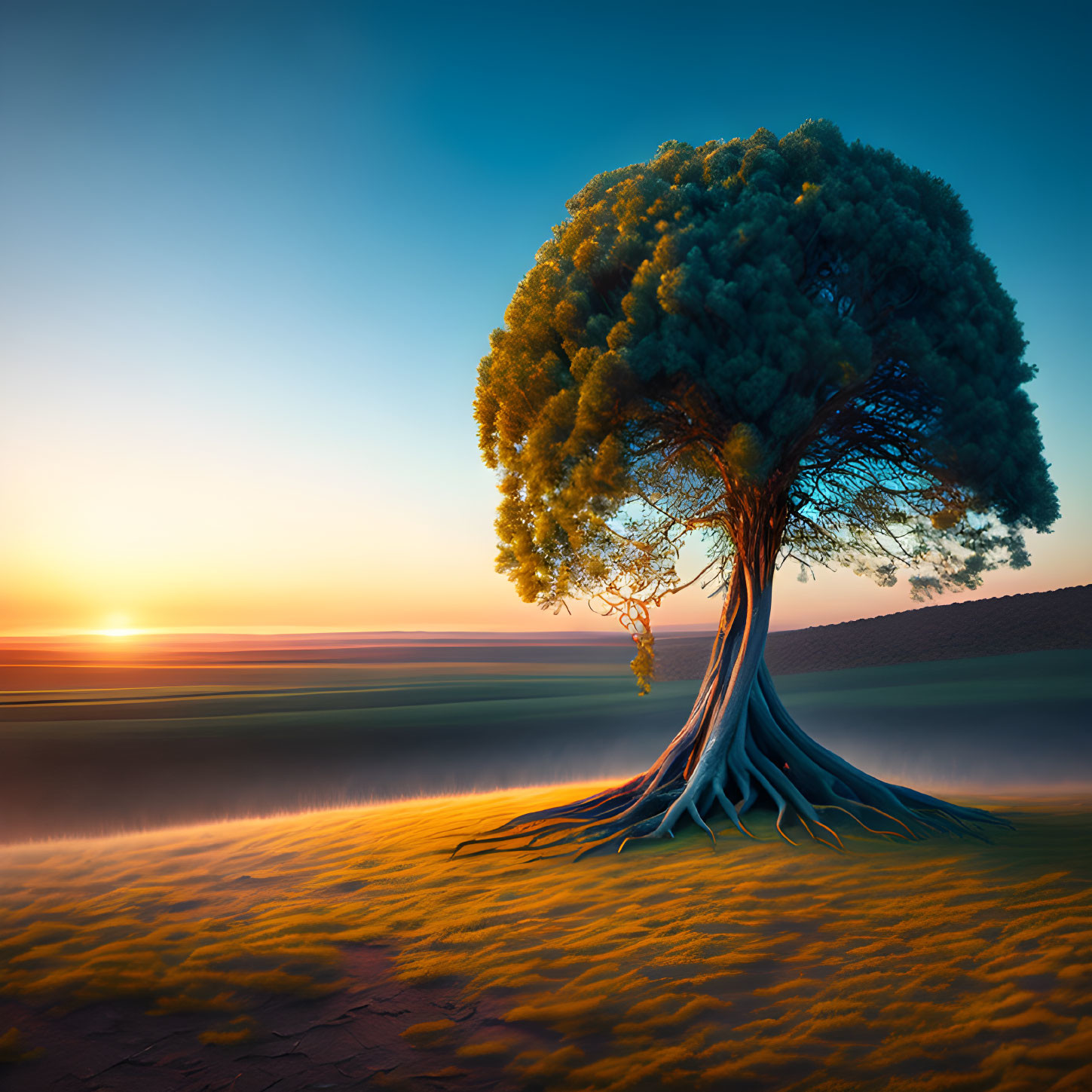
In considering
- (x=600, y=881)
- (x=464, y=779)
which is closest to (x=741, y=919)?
(x=600, y=881)

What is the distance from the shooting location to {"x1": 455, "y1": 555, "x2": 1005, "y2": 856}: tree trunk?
10.4 metres

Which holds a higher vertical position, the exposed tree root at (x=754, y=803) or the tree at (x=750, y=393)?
the tree at (x=750, y=393)

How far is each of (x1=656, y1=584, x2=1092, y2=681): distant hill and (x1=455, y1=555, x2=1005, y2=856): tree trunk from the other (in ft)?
102

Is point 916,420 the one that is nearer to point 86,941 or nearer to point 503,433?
point 503,433

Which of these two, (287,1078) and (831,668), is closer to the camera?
(287,1078)

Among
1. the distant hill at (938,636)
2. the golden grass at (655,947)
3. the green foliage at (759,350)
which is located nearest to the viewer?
the golden grass at (655,947)

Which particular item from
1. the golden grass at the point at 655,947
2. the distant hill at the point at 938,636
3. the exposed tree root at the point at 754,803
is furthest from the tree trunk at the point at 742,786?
the distant hill at the point at 938,636

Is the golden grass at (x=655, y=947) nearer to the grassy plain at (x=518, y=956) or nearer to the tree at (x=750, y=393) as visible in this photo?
the grassy plain at (x=518, y=956)

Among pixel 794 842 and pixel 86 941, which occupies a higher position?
pixel 794 842

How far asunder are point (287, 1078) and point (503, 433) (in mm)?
9230

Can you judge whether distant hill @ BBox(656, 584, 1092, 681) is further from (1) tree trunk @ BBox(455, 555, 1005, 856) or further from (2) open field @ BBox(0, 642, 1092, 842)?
(1) tree trunk @ BBox(455, 555, 1005, 856)

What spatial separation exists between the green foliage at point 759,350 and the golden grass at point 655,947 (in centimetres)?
506

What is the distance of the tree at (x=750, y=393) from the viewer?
992cm

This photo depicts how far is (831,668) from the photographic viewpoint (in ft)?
136
